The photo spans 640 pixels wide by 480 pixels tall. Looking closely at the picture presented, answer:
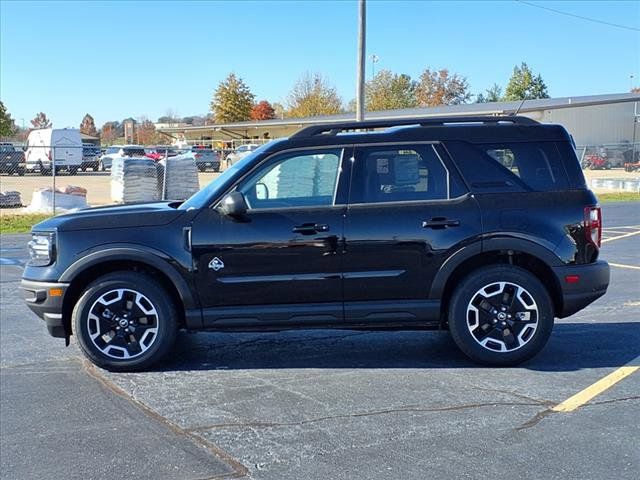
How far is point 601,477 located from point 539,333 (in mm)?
1886

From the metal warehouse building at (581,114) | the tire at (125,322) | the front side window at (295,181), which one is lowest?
the tire at (125,322)

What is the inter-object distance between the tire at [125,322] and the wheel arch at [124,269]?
3.3 inches

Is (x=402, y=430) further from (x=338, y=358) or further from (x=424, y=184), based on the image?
(x=424, y=184)

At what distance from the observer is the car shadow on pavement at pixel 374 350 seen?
5.56 metres

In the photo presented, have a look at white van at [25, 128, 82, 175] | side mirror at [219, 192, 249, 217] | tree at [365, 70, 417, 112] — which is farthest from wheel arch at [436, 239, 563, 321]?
tree at [365, 70, 417, 112]

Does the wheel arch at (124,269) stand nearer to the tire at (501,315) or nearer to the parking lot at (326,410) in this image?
the parking lot at (326,410)

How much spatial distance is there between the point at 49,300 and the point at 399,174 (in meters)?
2.99

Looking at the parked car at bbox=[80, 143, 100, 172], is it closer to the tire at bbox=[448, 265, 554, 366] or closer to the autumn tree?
the tire at bbox=[448, 265, 554, 366]

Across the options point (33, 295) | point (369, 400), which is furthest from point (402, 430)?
point (33, 295)

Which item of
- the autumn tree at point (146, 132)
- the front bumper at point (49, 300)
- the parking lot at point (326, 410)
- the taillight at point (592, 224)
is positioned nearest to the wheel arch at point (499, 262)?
the taillight at point (592, 224)

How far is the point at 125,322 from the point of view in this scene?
17.6ft

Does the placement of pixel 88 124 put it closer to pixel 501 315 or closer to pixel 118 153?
pixel 118 153

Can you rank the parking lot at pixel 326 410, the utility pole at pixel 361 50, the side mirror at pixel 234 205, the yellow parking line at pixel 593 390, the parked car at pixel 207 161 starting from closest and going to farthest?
the parking lot at pixel 326 410
the yellow parking line at pixel 593 390
the side mirror at pixel 234 205
the utility pole at pixel 361 50
the parked car at pixel 207 161

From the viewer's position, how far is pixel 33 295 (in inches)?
212
